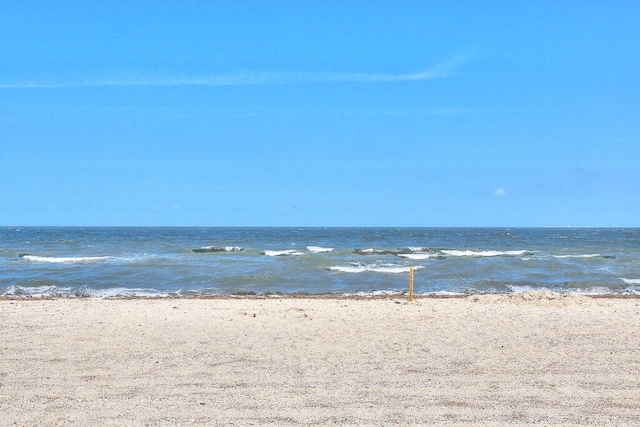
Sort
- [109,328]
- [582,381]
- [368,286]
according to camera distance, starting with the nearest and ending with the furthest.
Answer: [582,381] < [109,328] < [368,286]

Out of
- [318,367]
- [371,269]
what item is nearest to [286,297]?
[318,367]

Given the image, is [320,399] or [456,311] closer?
[320,399]

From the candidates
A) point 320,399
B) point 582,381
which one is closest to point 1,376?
point 320,399

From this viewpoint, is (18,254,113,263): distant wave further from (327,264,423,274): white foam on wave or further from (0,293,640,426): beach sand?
(0,293,640,426): beach sand

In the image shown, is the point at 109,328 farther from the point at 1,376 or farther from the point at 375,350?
the point at 375,350

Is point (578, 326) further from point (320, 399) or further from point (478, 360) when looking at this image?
point (320, 399)

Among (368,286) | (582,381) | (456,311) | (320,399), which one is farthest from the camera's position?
(368,286)

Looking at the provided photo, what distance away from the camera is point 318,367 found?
24.7ft

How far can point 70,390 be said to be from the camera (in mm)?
6531

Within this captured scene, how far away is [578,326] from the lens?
417 inches

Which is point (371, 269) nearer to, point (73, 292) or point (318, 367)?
point (73, 292)

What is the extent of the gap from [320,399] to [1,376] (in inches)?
162

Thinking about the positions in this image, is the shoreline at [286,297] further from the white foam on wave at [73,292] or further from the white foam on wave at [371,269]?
the white foam on wave at [371,269]

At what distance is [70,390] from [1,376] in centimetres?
125
